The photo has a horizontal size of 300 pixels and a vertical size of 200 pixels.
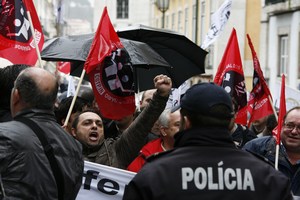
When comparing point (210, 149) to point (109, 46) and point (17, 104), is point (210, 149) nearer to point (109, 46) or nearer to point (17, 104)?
point (17, 104)

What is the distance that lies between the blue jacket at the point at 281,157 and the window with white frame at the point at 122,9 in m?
60.2

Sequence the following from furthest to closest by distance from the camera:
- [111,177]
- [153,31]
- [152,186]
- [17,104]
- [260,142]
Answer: [153,31] → [260,142] → [111,177] → [17,104] → [152,186]

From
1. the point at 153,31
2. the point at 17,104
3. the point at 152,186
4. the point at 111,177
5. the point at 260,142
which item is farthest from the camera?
the point at 153,31

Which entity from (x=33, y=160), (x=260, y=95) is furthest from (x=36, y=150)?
(x=260, y=95)

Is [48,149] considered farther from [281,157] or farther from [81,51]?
[81,51]

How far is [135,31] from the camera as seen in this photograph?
8.67 metres

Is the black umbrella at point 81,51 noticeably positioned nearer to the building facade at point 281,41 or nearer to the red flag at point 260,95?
the red flag at point 260,95

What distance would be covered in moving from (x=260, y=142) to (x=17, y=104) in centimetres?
241

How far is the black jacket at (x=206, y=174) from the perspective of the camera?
340 cm

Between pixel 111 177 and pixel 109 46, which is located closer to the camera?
pixel 111 177

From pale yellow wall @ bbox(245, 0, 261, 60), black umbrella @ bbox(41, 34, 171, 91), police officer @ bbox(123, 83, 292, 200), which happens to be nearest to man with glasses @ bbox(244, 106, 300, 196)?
black umbrella @ bbox(41, 34, 171, 91)

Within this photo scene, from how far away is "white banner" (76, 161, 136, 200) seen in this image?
540 cm

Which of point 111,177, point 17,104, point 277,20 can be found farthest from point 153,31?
point 277,20

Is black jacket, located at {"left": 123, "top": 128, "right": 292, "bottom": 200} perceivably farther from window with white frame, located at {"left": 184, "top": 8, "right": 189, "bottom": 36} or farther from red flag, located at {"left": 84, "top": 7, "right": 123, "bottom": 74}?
window with white frame, located at {"left": 184, "top": 8, "right": 189, "bottom": 36}
